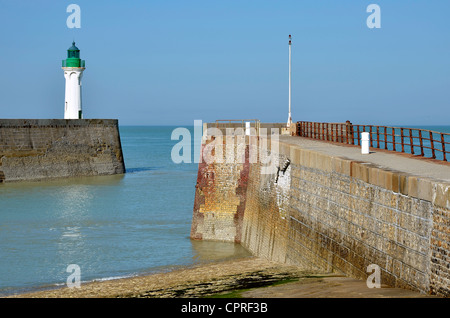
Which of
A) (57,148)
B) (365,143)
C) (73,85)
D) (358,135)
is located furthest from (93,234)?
(73,85)

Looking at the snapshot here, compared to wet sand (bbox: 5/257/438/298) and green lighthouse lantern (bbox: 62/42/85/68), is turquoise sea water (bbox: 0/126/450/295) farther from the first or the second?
green lighthouse lantern (bbox: 62/42/85/68)

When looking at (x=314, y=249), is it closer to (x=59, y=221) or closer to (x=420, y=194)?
(x=420, y=194)

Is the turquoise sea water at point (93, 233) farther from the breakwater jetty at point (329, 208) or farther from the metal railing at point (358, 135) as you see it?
the metal railing at point (358, 135)

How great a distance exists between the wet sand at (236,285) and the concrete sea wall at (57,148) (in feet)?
104

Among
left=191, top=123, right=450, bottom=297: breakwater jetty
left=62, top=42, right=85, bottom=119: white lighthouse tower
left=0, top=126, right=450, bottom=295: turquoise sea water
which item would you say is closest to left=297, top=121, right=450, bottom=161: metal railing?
left=191, top=123, right=450, bottom=297: breakwater jetty

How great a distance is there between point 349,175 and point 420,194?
3.09 m

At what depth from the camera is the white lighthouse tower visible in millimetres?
53875

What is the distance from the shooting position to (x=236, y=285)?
14.6m

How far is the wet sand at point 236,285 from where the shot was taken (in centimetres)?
1165

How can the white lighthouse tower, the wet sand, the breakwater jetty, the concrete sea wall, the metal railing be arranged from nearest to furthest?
1. the breakwater jetty
2. the wet sand
3. the metal railing
4. the concrete sea wall
5. the white lighthouse tower

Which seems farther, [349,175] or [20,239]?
[20,239]

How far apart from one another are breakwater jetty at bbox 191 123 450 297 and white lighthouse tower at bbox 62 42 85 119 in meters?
30.2

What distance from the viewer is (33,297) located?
53.4ft
